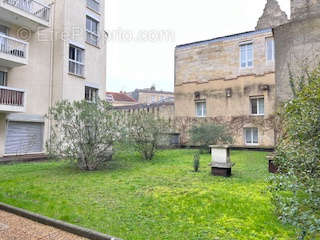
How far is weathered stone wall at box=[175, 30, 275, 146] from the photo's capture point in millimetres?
15641

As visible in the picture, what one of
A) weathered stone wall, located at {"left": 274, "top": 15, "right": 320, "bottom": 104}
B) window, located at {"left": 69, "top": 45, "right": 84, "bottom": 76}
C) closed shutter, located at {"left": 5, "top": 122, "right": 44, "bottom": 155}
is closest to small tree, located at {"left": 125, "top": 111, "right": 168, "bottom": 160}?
weathered stone wall, located at {"left": 274, "top": 15, "right": 320, "bottom": 104}

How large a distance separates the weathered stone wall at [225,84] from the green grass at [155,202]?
29.1ft

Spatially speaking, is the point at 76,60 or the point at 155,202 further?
the point at 76,60

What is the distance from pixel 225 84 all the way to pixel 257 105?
2837 mm

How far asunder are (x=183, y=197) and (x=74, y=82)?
1192cm

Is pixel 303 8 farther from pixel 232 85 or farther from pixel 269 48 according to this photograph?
pixel 232 85

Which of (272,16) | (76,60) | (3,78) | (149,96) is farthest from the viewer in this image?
(149,96)

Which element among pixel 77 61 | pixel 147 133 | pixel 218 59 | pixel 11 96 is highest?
pixel 218 59

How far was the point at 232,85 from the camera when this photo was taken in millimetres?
16891

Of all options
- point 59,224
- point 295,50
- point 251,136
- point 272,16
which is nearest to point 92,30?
point 295,50

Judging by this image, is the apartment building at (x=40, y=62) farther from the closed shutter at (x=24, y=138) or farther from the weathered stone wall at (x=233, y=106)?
the weathered stone wall at (x=233, y=106)

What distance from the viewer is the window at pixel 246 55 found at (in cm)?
1644

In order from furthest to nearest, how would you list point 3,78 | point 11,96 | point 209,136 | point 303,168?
point 209,136 → point 3,78 → point 11,96 → point 303,168

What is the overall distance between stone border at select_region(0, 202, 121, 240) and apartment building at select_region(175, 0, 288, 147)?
47.6 ft
